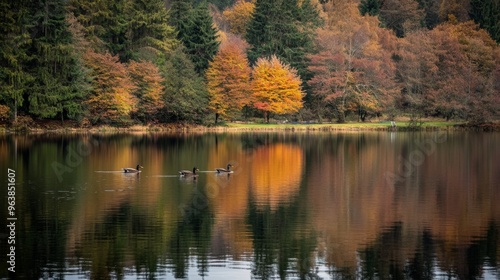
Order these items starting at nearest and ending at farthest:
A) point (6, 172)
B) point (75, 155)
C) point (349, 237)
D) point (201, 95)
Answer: point (349, 237)
point (6, 172)
point (75, 155)
point (201, 95)

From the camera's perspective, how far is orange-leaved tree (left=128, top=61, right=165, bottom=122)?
239ft

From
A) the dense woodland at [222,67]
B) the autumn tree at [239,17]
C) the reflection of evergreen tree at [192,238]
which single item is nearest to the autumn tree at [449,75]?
the dense woodland at [222,67]

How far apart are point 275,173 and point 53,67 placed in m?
33.0

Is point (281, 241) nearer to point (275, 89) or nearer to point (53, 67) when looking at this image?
point (53, 67)

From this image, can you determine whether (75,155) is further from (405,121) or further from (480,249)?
(405,121)

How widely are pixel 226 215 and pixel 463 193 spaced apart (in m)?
11.0

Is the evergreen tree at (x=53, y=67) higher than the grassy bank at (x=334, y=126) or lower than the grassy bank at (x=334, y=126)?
higher

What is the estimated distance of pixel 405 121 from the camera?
83000mm

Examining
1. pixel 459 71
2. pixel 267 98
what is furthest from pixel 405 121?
pixel 267 98

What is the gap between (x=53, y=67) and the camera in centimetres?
6688

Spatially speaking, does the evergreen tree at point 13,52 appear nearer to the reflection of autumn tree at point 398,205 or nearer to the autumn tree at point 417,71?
the reflection of autumn tree at point 398,205

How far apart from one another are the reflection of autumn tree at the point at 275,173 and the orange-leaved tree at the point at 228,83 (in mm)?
22154

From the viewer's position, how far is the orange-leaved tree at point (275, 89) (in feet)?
259

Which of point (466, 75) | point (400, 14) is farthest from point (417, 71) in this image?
point (400, 14)
